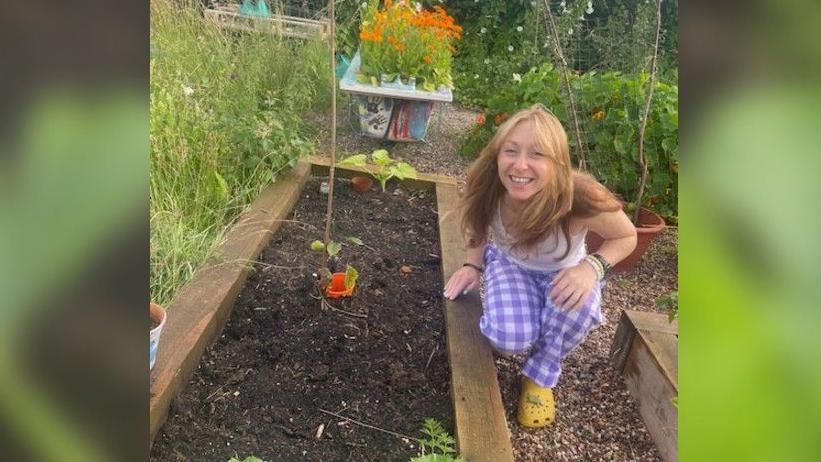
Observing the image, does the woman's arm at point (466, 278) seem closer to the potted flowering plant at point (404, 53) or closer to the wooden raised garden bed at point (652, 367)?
the wooden raised garden bed at point (652, 367)

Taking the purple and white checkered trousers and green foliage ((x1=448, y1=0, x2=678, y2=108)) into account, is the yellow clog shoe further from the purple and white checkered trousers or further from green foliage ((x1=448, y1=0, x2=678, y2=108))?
green foliage ((x1=448, y1=0, x2=678, y2=108))

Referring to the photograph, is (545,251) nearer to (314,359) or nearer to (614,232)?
(614,232)

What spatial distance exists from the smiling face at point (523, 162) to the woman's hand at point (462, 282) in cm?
58

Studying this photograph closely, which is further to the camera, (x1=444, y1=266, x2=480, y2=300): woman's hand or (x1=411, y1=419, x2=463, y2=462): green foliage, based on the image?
(x1=444, y1=266, x2=480, y2=300): woman's hand

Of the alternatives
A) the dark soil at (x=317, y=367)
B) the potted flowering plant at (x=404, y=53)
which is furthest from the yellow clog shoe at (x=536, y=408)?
the potted flowering plant at (x=404, y=53)

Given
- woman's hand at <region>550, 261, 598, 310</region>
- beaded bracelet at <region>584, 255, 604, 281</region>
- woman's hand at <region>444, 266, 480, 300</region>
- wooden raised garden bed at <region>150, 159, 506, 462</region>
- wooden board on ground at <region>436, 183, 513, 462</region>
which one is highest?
beaded bracelet at <region>584, 255, 604, 281</region>

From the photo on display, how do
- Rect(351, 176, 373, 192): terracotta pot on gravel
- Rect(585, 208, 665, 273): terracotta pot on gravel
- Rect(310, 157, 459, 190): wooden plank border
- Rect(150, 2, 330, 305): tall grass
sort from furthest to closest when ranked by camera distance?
Rect(310, 157, 459, 190): wooden plank border → Rect(351, 176, 373, 192): terracotta pot on gravel → Rect(585, 208, 665, 273): terracotta pot on gravel → Rect(150, 2, 330, 305): tall grass

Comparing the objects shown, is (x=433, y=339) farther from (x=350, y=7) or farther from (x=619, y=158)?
(x=350, y=7)

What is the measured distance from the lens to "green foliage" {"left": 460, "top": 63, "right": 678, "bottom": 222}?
367cm

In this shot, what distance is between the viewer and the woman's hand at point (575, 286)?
2.14m

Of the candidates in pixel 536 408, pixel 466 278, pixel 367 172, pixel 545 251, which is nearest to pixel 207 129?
pixel 367 172

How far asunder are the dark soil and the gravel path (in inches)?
11.1

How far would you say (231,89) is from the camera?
165 inches

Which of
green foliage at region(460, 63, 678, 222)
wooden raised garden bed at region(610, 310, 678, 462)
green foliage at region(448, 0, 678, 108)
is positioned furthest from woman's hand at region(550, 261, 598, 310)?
green foliage at region(448, 0, 678, 108)
